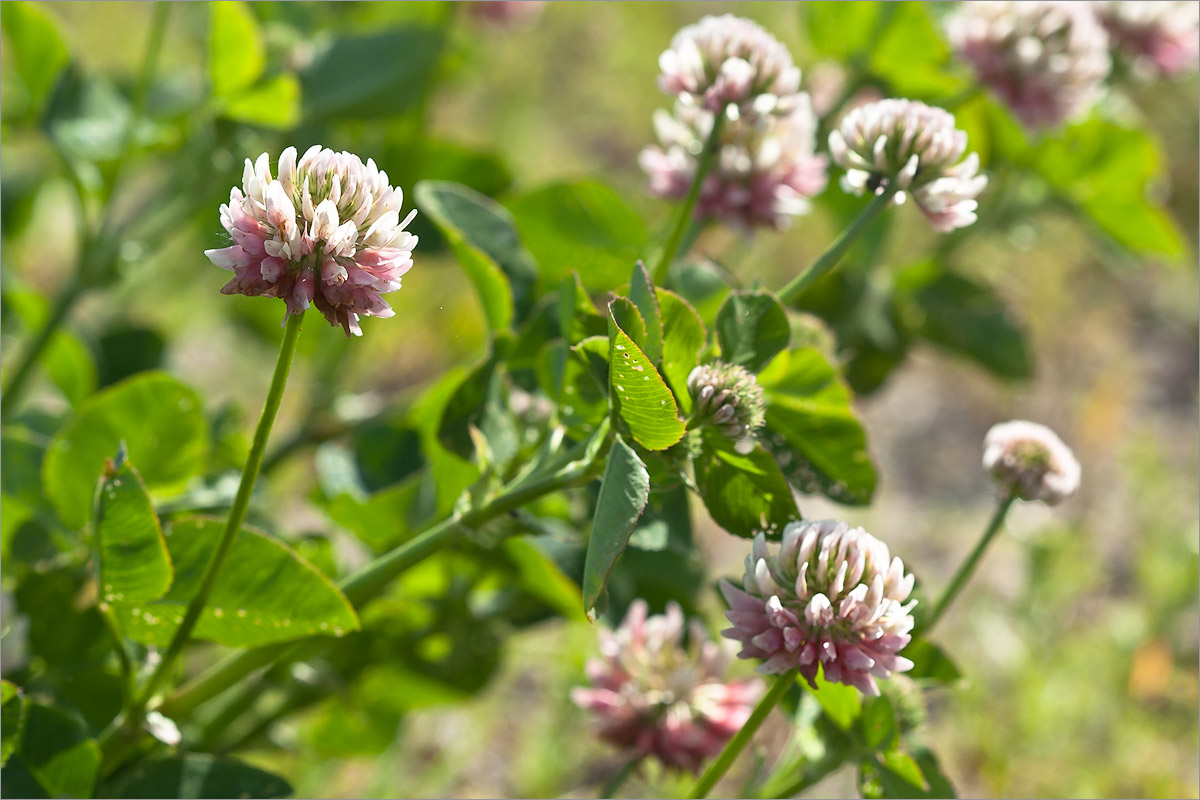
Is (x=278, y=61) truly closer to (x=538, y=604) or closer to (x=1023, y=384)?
(x=538, y=604)

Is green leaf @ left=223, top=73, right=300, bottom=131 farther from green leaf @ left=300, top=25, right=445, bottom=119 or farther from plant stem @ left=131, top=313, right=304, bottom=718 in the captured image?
plant stem @ left=131, top=313, right=304, bottom=718

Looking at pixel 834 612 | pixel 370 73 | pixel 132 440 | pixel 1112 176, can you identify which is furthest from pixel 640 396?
pixel 1112 176

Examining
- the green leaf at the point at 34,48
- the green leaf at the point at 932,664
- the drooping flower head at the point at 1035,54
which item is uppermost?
the drooping flower head at the point at 1035,54

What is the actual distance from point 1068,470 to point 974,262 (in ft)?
10.3

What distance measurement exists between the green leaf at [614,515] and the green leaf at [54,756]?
0.38 meters

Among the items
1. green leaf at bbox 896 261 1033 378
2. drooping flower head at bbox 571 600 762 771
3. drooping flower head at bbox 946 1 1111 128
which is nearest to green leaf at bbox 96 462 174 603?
drooping flower head at bbox 571 600 762 771

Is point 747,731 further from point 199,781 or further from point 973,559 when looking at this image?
point 199,781

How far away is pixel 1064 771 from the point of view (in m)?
2.26

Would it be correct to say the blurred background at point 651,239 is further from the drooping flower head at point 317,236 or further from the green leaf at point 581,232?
the drooping flower head at point 317,236

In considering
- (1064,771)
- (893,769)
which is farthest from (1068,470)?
(1064,771)

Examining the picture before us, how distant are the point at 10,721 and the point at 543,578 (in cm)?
46

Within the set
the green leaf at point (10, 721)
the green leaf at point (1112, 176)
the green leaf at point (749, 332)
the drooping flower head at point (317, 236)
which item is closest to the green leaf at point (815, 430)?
the green leaf at point (749, 332)

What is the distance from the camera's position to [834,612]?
68 centimetres

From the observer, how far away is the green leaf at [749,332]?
753 mm
